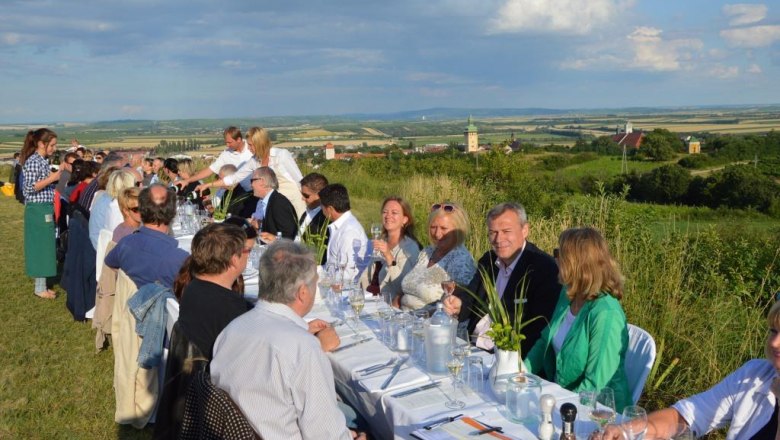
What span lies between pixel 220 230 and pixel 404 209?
70.0 inches

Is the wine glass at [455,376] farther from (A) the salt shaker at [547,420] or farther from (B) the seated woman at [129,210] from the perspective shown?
→ (B) the seated woman at [129,210]

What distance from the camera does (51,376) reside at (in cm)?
481

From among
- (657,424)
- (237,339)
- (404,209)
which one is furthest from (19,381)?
(657,424)

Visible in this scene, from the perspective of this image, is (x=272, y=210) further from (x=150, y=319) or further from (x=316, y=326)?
(x=316, y=326)

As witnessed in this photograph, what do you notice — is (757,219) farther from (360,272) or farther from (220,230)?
(220,230)

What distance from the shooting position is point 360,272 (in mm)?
4918

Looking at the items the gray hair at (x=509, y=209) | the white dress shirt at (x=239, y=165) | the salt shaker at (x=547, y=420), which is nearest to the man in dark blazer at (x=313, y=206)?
the white dress shirt at (x=239, y=165)

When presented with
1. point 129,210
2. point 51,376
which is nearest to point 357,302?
point 129,210

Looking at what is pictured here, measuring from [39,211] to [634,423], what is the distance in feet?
22.3

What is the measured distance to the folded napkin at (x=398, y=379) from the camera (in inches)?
98.8

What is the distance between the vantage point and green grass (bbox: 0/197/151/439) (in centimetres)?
397

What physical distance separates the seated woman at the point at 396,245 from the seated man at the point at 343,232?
0.66 feet

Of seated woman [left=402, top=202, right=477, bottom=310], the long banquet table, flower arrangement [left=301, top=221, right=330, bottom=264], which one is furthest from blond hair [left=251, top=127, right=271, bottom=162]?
the long banquet table

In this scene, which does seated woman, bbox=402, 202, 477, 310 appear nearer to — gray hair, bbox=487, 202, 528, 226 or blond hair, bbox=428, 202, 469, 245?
blond hair, bbox=428, 202, 469, 245
